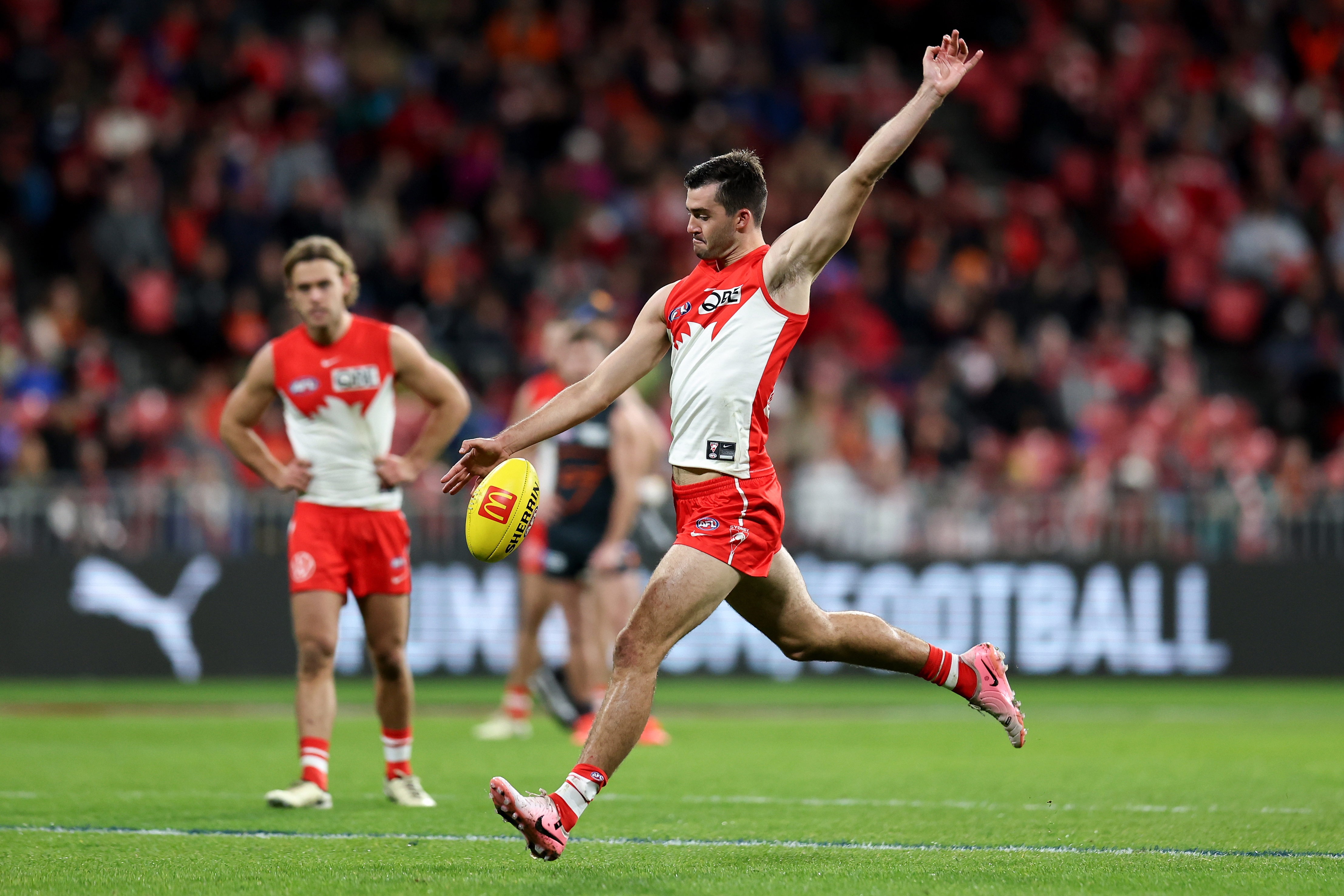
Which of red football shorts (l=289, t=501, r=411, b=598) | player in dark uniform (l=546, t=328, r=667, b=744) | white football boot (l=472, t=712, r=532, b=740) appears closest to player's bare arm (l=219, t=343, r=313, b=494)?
red football shorts (l=289, t=501, r=411, b=598)

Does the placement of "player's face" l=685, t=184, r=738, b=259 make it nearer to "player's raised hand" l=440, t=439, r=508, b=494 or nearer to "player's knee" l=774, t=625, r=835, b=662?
"player's raised hand" l=440, t=439, r=508, b=494

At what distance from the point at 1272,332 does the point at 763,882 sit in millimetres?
18552

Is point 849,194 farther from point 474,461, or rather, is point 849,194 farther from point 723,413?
point 474,461

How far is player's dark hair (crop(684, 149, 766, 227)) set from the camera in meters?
6.66

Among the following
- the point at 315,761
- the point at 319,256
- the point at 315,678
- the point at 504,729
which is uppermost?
the point at 319,256

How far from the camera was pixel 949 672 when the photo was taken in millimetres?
7223

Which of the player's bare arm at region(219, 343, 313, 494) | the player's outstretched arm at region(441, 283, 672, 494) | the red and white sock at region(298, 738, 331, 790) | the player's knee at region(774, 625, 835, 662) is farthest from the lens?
the player's bare arm at region(219, 343, 313, 494)

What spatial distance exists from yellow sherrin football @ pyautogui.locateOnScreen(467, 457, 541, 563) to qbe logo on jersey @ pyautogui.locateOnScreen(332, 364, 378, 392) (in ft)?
6.67

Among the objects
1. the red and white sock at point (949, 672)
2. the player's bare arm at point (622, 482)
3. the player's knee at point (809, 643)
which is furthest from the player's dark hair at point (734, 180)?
the player's bare arm at point (622, 482)

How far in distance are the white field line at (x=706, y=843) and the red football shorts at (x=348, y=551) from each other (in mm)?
1467

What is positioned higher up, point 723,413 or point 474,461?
point 723,413

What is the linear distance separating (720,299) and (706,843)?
7.22 ft

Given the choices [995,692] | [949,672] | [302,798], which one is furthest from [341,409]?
[995,692]

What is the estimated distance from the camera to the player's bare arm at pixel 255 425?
847 cm
